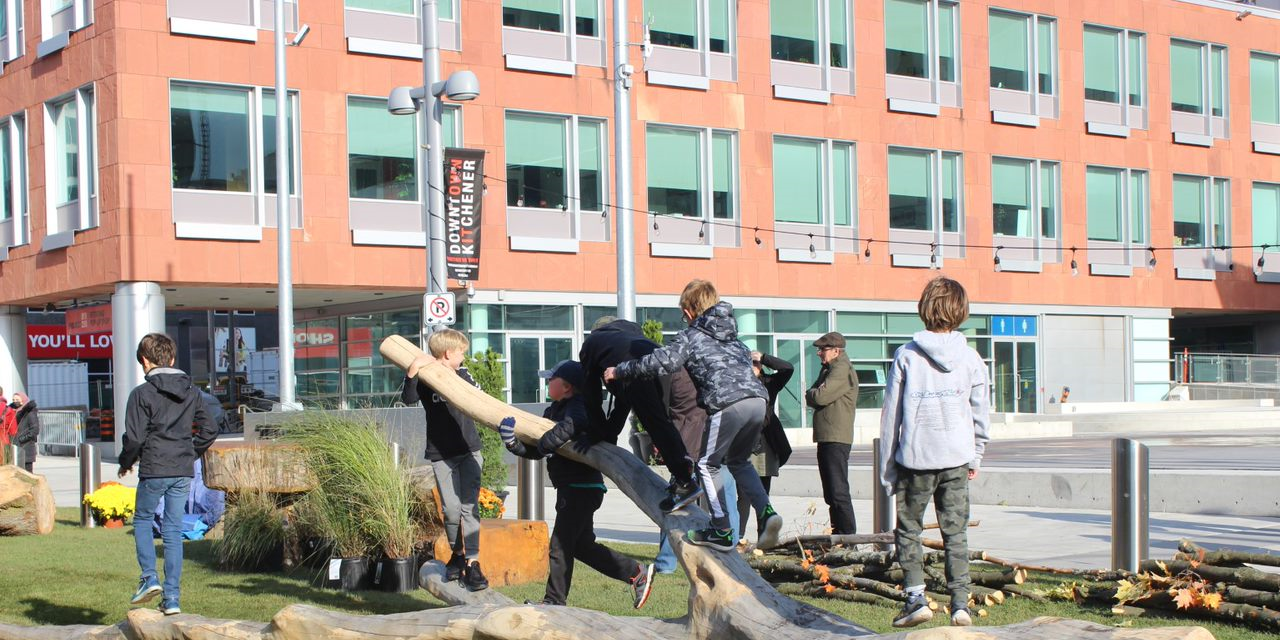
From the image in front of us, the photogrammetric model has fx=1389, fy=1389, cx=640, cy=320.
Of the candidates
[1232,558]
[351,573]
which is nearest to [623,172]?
[351,573]

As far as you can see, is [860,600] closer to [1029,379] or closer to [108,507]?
[108,507]

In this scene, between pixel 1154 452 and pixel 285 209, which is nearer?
pixel 1154 452

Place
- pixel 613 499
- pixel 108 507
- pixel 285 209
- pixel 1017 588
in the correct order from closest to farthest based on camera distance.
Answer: pixel 1017 588, pixel 108 507, pixel 613 499, pixel 285 209

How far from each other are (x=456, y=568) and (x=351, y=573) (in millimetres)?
1624

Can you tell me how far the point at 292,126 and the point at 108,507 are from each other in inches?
613

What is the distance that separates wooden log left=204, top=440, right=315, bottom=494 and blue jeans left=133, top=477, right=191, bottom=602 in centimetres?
214

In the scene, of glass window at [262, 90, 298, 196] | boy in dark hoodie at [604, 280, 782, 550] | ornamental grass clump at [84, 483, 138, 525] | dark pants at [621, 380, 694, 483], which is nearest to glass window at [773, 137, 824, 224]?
glass window at [262, 90, 298, 196]

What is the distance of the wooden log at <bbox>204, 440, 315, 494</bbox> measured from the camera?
1091 centimetres

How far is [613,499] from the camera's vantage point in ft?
59.1

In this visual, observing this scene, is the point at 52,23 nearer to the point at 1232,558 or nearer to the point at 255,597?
the point at 255,597

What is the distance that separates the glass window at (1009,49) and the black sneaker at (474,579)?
3276 centimetres

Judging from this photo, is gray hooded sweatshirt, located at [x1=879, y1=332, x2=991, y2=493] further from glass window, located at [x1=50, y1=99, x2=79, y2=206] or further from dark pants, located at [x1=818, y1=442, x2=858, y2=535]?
glass window, located at [x1=50, y1=99, x2=79, y2=206]

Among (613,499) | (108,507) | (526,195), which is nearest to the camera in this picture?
(108,507)

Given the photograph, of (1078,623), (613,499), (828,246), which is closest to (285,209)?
(613,499)
